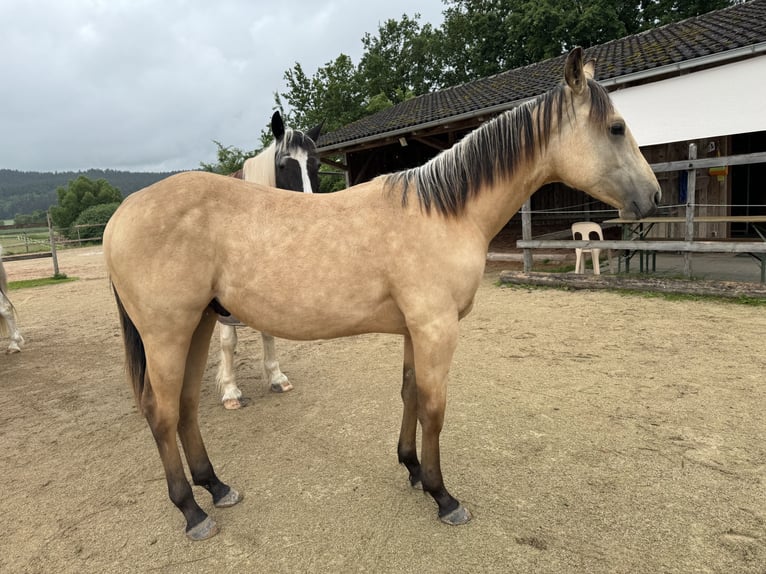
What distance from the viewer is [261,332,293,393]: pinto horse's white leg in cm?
382

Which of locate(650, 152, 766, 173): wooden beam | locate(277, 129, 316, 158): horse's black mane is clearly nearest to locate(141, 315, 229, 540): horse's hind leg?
locate(277, 129, 316, 158): horse's black mane

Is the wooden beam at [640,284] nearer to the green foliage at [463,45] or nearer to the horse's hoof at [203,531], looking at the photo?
the horse's hoof at [203,531]

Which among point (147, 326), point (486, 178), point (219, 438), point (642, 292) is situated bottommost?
point (219, 438)

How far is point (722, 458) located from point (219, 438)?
10.1 feet

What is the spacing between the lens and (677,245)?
6.21 m

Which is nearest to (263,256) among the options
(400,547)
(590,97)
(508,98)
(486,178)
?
(486,178)

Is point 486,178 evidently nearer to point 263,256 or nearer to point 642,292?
point 263,256

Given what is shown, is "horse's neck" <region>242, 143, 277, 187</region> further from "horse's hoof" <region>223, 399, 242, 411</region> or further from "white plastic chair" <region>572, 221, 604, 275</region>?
"white plastic chair" <region>572, 221, 604, 275</region>

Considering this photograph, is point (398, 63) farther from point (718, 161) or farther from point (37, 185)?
point (37, 185)

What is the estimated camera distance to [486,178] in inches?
80.4

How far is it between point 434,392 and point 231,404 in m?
2.21

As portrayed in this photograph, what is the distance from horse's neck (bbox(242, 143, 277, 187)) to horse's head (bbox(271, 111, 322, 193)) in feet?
0.12

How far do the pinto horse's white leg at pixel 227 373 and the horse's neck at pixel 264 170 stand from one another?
1.23m

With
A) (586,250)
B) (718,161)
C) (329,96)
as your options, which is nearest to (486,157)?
(718,161)
